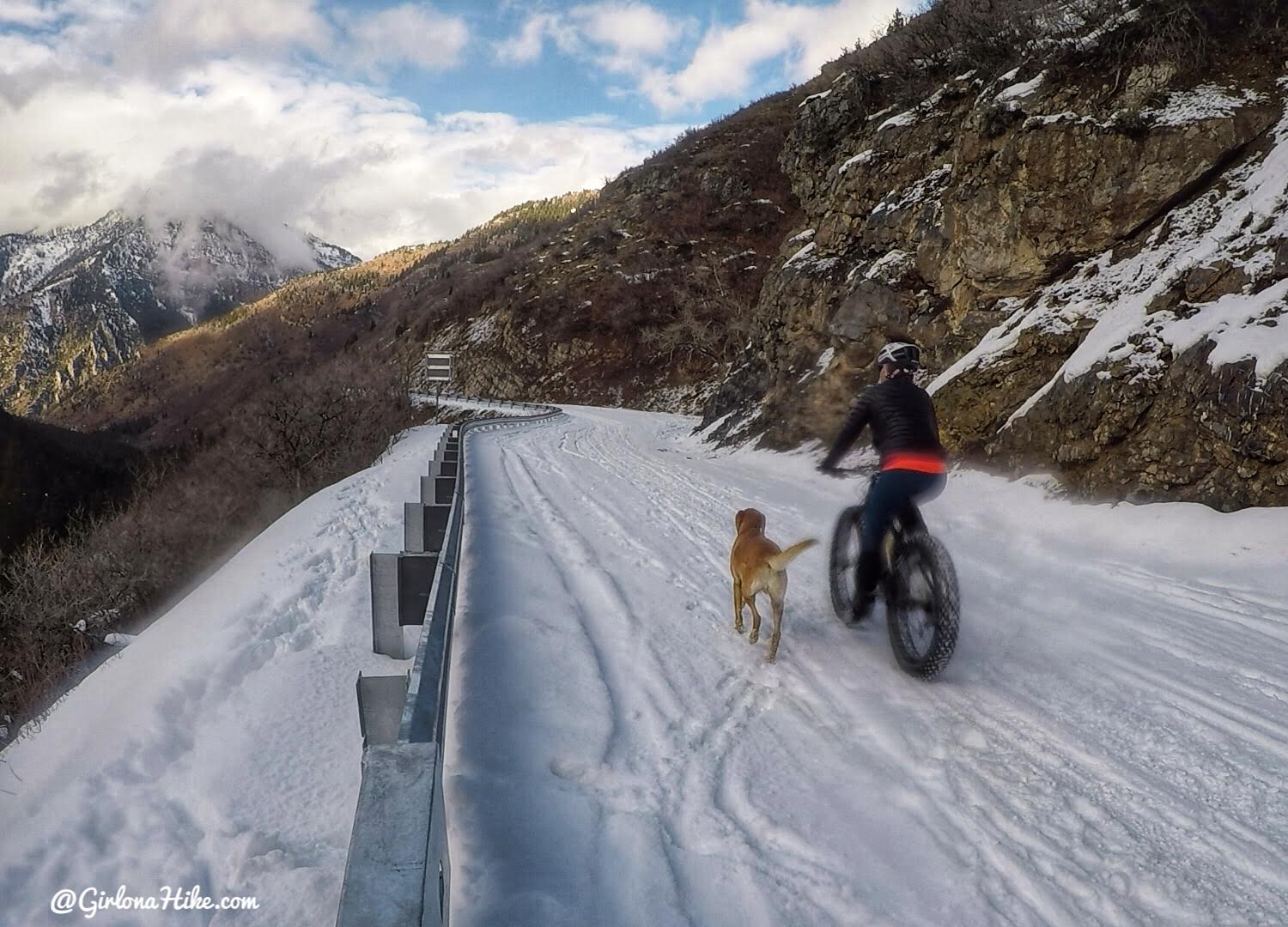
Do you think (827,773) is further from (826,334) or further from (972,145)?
(826,334)

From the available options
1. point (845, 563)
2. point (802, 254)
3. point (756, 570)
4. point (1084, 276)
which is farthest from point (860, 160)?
point (756, 570)

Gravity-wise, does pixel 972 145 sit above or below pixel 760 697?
above

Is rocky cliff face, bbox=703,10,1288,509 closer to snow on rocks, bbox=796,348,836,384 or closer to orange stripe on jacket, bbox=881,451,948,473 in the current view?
snow on rocks, bbox=796,348,836,384

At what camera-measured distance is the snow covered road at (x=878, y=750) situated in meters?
2.54

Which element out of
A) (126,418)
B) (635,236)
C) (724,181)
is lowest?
(126,418)

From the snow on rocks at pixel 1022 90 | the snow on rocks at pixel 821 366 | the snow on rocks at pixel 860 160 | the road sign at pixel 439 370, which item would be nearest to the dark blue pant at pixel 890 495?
the snow on rocks at pixel 1022 90

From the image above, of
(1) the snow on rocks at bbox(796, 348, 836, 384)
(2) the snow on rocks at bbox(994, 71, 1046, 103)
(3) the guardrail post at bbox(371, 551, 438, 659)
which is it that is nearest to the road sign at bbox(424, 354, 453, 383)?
(1) the snow on rocks at bbox(796, 348, 836, 384)

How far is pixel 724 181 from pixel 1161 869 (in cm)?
7045

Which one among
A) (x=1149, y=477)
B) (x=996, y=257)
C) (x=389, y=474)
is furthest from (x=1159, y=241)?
(x=389, y=474)

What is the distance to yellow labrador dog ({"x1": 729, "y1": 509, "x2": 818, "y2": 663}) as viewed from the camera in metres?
4.47

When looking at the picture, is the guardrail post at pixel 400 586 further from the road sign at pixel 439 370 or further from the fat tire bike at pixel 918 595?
the road sign at pixel 439 370

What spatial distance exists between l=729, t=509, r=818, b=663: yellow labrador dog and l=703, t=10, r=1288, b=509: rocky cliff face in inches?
211

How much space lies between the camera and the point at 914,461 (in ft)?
14.4

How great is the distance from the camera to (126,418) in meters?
154
